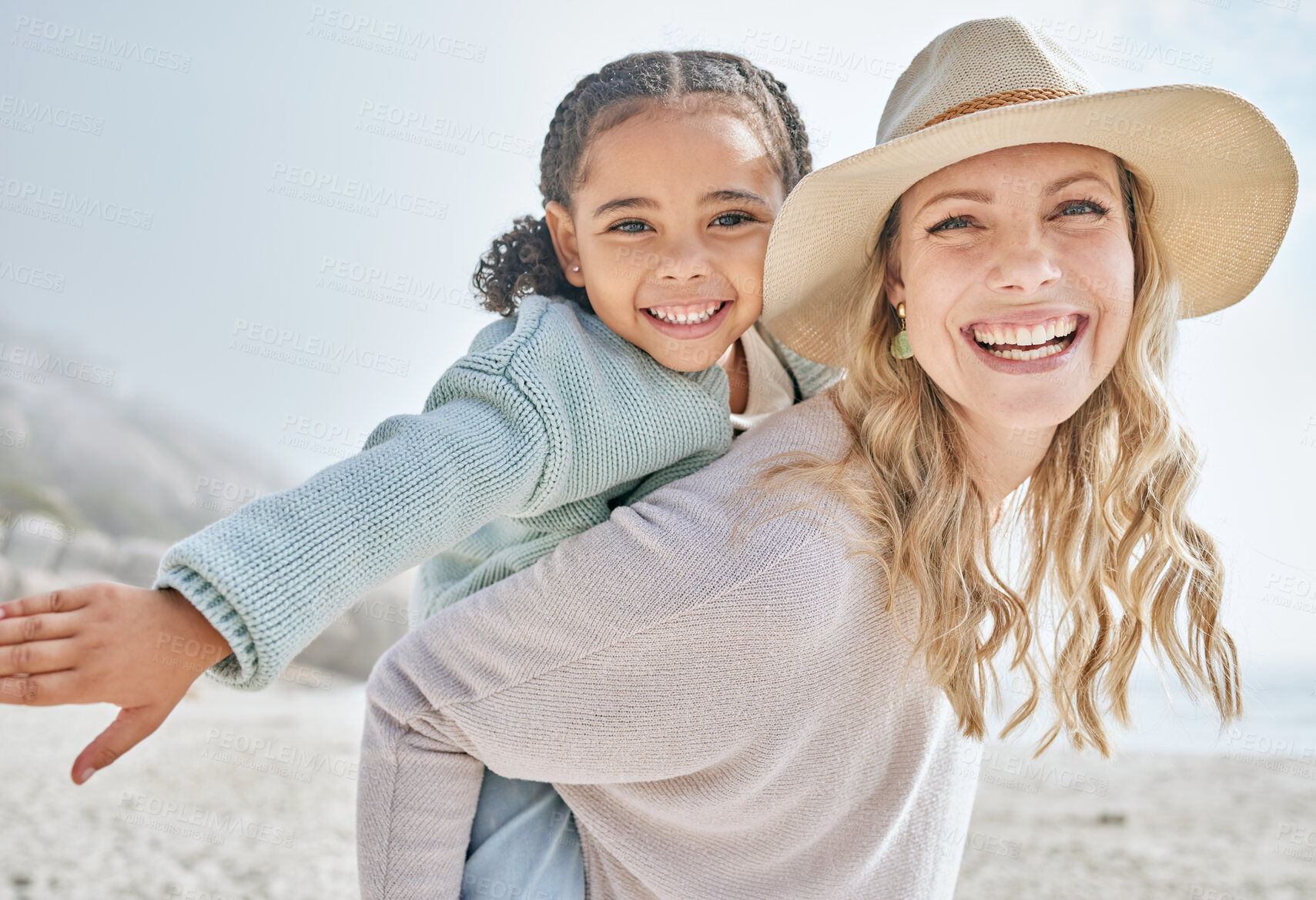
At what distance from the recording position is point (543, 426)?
65.9 inches

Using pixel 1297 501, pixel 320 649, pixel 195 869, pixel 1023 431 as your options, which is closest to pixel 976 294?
pixel 1023 431

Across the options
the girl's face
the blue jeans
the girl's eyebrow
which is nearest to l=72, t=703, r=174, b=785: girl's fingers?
the blue jeans

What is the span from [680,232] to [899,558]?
0.80 m

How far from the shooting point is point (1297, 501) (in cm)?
1005

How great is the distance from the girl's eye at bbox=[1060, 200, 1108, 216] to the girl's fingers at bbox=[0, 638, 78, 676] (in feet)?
5.47

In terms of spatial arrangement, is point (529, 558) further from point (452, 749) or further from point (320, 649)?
point (320, 649)

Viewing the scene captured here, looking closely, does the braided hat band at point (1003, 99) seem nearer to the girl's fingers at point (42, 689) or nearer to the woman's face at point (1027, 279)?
the woman's face at point (1027, 279)

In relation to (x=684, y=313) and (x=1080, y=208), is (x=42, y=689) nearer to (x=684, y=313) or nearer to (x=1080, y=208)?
(x=684, y=313)

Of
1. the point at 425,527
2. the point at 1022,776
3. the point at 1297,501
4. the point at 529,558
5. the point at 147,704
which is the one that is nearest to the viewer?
the point at 147,704

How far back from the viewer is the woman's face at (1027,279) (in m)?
1.70

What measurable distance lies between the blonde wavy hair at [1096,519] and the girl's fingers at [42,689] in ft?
4.00

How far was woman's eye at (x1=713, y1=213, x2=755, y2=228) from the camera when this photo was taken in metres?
2.06

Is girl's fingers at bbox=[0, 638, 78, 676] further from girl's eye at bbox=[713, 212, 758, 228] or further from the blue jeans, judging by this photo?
girl's eye at bbox=[713, 212, 758, 228]

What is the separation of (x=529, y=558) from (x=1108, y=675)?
1.16m
